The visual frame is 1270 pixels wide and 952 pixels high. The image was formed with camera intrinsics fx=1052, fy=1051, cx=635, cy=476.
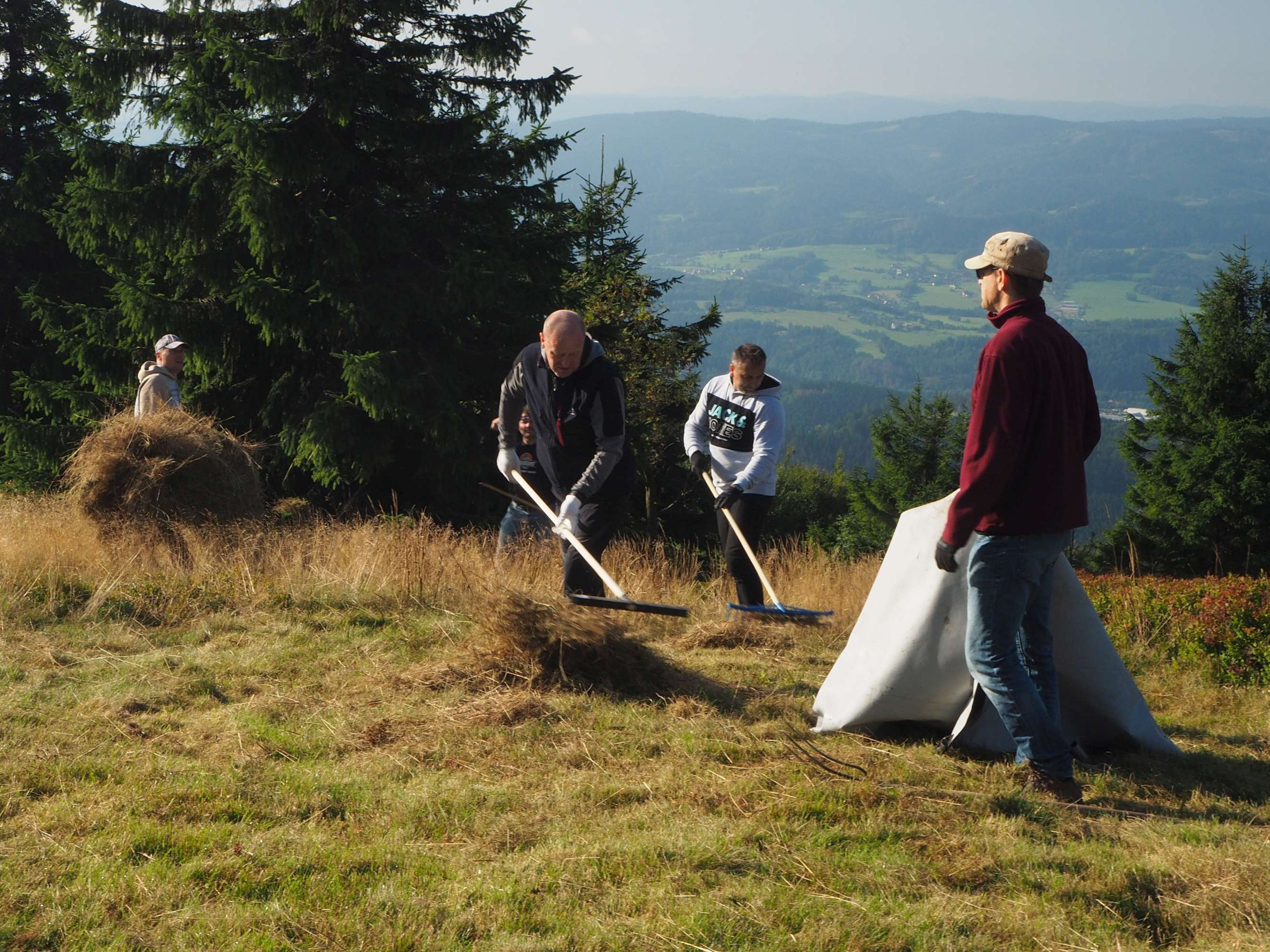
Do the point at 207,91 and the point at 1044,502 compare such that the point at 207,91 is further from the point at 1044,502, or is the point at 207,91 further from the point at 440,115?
the point at 1044,502

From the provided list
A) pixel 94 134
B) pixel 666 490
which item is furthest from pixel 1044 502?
pixel 666 490

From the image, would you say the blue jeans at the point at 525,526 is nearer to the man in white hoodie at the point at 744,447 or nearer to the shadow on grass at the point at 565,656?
the man in white hoodie at the point at 744,447

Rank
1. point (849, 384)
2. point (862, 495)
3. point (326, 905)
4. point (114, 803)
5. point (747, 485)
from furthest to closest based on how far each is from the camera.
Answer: point (849, 384) → point (862, 495) → point (747, 485) → point (114, 803) → point (326, 905)

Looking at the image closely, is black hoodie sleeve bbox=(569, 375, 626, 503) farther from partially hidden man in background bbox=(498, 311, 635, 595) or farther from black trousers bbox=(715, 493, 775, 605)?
black trousers bbox=(715, 493, 775, 605)

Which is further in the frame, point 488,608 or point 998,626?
point 488,608

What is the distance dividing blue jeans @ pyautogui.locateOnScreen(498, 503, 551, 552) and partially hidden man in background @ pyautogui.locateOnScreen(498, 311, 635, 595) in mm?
1772

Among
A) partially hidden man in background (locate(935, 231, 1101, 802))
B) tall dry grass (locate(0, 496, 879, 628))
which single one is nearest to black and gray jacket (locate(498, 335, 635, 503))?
tall dry grass (locate(0, 496, 879, 628))

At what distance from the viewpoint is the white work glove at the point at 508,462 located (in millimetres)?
6199

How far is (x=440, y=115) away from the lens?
14.3m

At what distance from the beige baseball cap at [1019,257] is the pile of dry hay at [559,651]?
2329mm

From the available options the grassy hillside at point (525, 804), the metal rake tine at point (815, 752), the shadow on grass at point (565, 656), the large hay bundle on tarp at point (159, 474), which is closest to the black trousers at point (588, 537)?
the grassy hillside at point (525, 804)

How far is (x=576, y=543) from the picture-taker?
5320 mm

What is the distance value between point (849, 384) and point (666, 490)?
5599 inches

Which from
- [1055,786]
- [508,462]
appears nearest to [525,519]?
[508,462]
